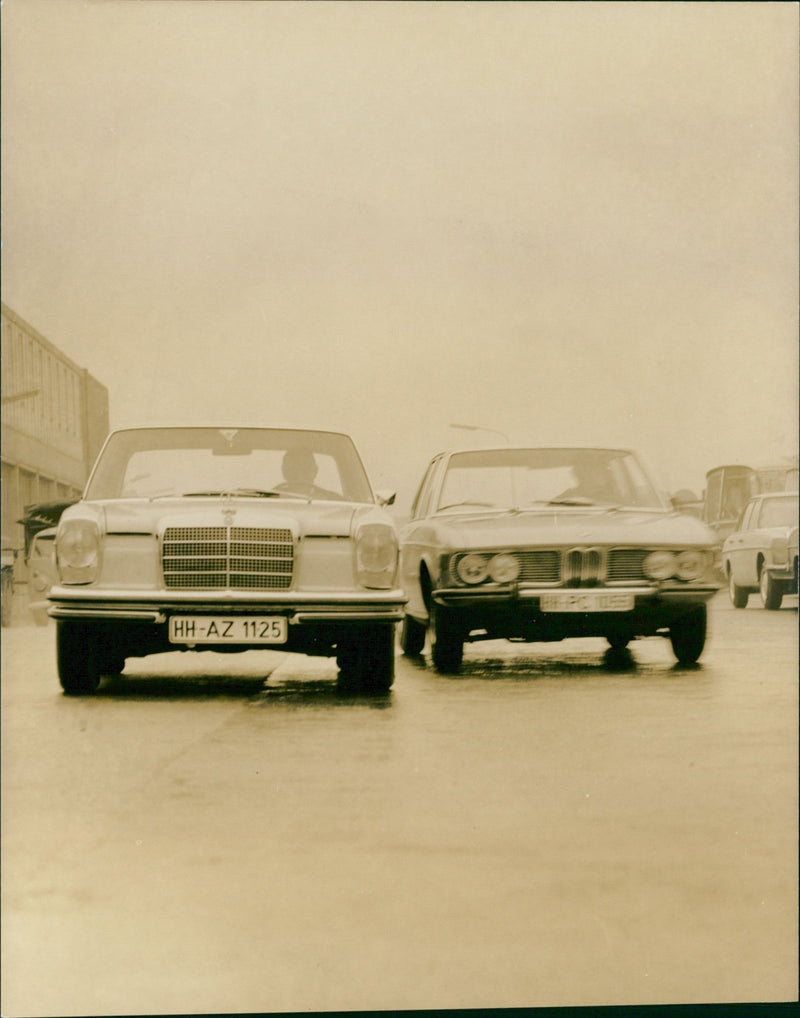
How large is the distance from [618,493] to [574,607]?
226 mm

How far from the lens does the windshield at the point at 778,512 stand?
1984mm

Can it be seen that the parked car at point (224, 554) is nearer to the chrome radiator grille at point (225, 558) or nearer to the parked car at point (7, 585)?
the chrome radiator grille at point (225, 558)

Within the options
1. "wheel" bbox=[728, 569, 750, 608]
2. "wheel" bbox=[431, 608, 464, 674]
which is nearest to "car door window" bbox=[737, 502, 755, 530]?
"wheel" bbox=[728, 569, 750, 608]

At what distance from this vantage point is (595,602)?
1.71 m

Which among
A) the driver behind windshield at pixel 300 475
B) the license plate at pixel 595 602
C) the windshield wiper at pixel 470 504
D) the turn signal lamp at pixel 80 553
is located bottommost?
the license plate at pixel 595 602

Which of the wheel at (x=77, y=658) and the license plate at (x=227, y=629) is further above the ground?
the license plate at (x=227, y=629)

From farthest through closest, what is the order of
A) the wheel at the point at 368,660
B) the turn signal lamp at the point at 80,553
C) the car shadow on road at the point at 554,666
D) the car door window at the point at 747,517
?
the car door window at the point at 747,517 → the car shadow on road at the point at 554,666 → the wheel at the point at 368,660 → the turn signal lamp at the point at 80,553

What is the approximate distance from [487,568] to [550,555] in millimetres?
119

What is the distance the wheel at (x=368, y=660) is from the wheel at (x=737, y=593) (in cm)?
65

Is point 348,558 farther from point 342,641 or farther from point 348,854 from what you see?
point 348,854

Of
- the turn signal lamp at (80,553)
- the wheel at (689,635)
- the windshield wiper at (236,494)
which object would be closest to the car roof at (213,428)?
the windshield wiper at (236,494)

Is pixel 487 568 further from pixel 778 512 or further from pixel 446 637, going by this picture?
pixel 778 512

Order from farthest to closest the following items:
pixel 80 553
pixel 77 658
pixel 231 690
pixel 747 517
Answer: pixel 747 517 → pixel 231 690 → pixel 77 658 → pixel 80 553

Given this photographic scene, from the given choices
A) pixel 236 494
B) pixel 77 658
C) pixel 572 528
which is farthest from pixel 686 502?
pixel 77 658
